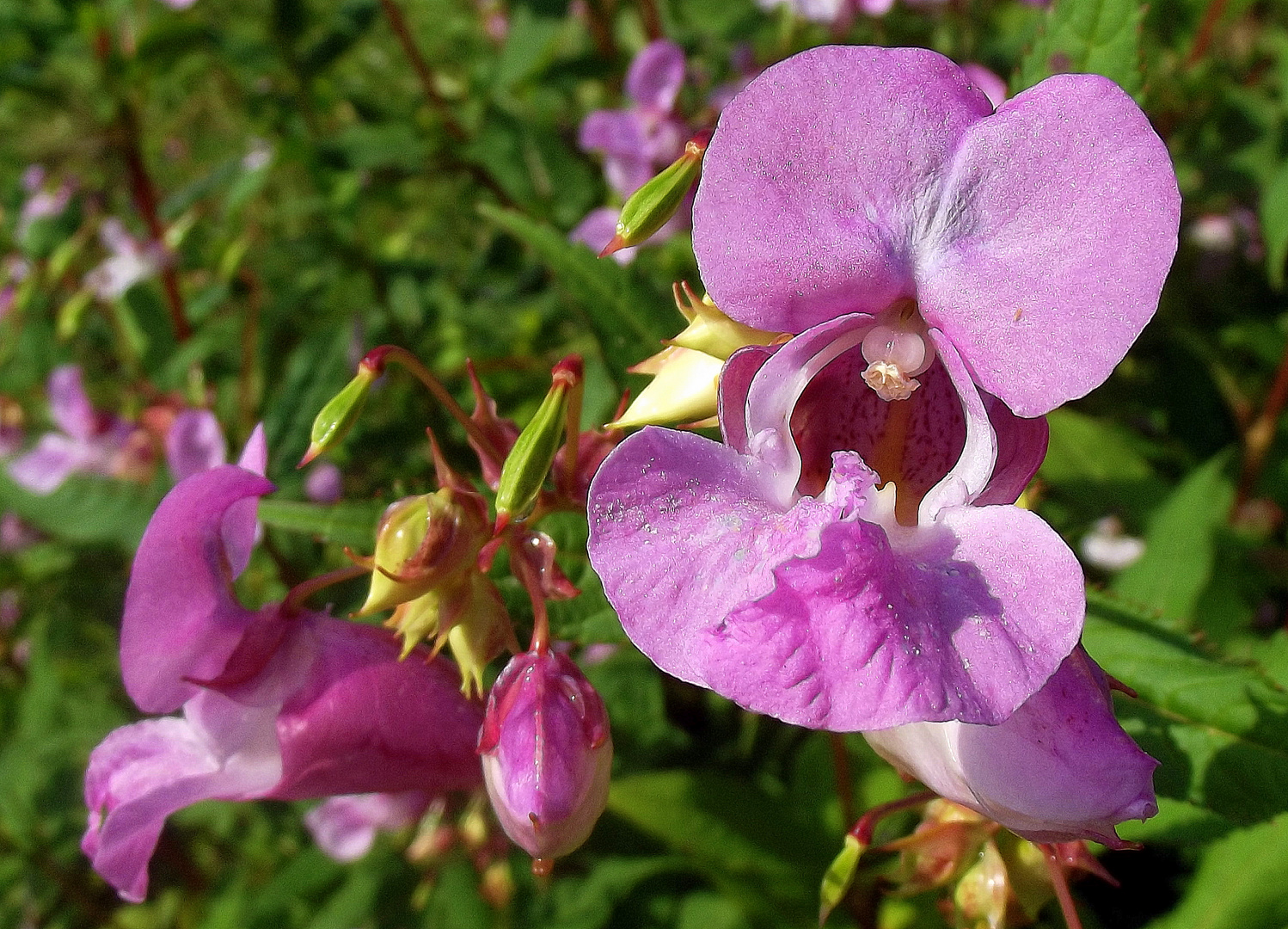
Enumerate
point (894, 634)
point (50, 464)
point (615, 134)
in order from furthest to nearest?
point (50, 464) < point (615, 134) < point (894, 634)

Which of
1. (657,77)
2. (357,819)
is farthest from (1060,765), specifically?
(657,77)

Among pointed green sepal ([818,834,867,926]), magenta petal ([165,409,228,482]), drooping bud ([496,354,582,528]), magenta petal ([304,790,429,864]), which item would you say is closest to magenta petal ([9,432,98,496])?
magenta petal ([165,409,228,482])

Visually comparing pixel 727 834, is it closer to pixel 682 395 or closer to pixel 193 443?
pixel 682 395

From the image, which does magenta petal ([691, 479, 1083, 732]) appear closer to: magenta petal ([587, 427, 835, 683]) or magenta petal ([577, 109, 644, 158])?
magenta petal ([587, 427, 835, 683])

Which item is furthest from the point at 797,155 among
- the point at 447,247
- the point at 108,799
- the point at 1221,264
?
the point at 447,247

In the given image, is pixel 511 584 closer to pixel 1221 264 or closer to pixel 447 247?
pixel 1221 264

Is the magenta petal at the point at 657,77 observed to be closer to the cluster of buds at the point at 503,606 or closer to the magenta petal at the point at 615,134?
the magenta petal at the point at 615,134
